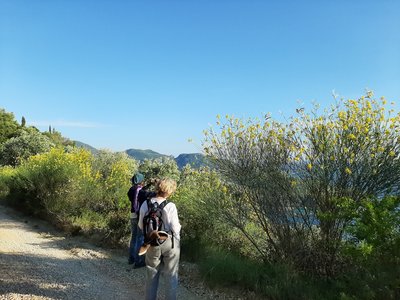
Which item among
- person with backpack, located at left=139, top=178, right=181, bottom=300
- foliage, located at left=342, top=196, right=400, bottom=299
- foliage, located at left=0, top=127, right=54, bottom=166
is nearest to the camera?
foliage, located at left=342, top=196, right=400, bottom=299

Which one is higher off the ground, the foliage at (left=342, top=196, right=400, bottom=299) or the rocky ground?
the foliage at (left=342, top=196, right=400, bottom=299)

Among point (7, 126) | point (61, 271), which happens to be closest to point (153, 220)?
point (61, 271)

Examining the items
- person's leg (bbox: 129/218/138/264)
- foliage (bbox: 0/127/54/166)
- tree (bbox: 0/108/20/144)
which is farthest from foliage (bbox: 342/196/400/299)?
tree (bbox: 0/108/20/144)

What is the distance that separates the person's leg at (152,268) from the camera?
487cm

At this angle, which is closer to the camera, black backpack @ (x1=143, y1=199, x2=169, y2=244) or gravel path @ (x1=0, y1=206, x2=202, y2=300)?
black backpack @ (x1=143, y1=199, x2=169, y2=244)

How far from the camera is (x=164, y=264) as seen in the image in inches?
196

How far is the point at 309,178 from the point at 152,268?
3.35m

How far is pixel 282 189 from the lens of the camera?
7168 millimetres

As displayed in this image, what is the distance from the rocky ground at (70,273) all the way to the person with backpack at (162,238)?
135cm

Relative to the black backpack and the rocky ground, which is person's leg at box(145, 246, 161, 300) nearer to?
the black backpack

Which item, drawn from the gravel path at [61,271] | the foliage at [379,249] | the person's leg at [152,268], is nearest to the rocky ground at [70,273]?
the gravel path at [61,271]

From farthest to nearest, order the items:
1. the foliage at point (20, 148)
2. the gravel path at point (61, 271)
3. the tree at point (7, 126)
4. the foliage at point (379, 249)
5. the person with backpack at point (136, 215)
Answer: the tree at point (7, 126), the foliage at point (20, 148), the person with backpack at point (136, 215), the gravel path at point (61, 271), the foliage at point (379, 249)

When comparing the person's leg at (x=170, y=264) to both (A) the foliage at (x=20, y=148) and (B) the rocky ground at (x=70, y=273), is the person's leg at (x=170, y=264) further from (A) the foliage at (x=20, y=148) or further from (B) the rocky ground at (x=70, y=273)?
(A) the foliage at (x=20, y=148)

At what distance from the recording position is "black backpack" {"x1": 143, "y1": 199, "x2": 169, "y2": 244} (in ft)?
15.9
